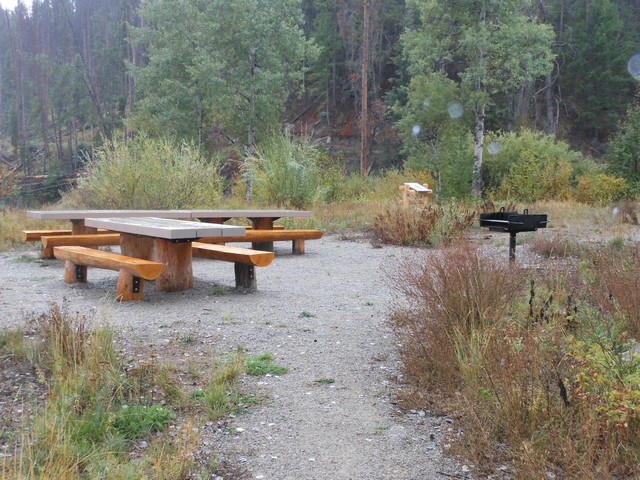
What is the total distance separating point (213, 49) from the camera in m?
28.9

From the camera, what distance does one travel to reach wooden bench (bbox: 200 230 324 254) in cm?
842

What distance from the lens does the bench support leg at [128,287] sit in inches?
225

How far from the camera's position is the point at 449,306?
396cm

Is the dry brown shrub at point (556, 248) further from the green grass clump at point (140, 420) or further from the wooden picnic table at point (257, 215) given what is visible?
the green grass clump at point (140, 420)

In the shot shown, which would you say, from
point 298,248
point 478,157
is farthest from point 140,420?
point 478,157

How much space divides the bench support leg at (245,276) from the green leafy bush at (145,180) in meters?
5.94

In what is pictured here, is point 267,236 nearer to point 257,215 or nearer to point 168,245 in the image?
point 257,215

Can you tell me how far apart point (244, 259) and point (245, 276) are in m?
0.28

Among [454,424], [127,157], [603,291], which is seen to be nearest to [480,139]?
[127,157]

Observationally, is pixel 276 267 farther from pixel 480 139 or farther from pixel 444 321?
pixel 480 139

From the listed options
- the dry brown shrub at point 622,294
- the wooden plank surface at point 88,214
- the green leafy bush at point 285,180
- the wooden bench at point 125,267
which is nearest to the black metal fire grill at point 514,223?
the dry brown shrub at point 622,294

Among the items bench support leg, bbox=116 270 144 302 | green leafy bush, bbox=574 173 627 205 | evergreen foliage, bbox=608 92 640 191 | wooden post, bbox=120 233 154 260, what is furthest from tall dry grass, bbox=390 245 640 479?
evergreen foliage, bbox=608 92 640 191

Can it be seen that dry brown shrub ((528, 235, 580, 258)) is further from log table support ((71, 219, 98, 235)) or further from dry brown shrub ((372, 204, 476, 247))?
log table support ((71, 219, 98, 235))

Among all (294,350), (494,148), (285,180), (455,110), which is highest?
(455,110)
